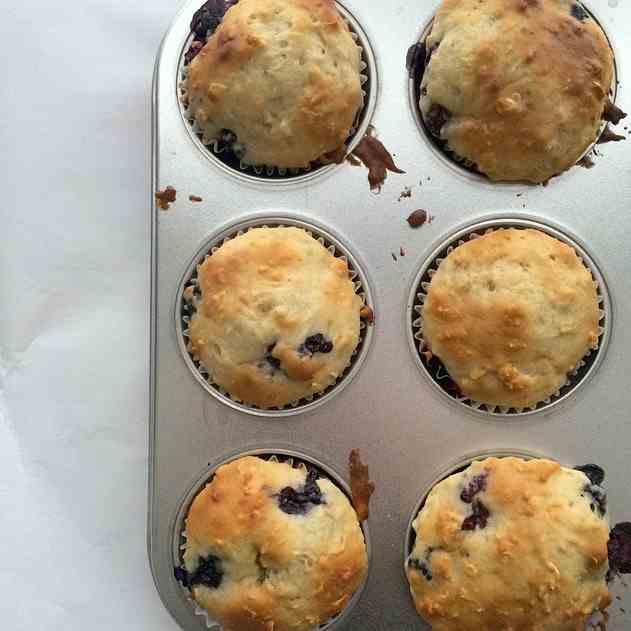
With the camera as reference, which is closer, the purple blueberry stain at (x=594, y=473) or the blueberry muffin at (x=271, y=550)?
the blueberry muffin at (x=271, y=550)

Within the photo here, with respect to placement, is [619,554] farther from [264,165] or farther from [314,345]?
[264,165]

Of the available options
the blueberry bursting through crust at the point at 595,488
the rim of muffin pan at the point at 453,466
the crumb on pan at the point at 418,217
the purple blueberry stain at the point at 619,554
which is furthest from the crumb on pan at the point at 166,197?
the purple blueberry stain at the point at 619,554

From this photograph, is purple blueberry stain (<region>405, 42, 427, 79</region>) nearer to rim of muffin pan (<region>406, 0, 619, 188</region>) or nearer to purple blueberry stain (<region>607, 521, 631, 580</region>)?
rim of muffin pan (<region>406, 0, 619, 188</region>)

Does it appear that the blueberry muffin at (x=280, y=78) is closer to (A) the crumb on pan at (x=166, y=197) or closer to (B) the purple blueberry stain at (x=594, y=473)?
(A) the crumb on pan at (x=166, y=197)

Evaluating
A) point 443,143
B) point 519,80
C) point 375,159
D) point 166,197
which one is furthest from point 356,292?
point 519,80

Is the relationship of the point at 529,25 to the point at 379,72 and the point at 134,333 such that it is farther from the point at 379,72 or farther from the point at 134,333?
the point at 134,333

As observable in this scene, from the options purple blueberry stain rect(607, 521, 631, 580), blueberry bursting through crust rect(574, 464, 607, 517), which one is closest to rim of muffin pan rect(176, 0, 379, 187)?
blueberry bursting through crust rect(574, 464, 607, 517)

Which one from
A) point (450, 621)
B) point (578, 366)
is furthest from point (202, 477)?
point (578, 366)
